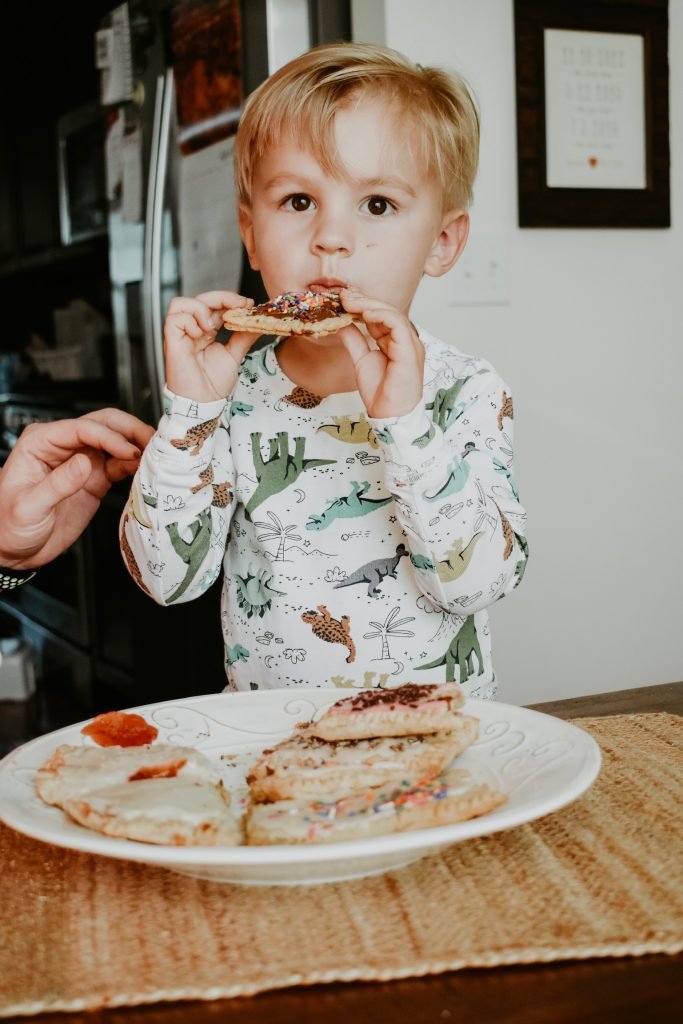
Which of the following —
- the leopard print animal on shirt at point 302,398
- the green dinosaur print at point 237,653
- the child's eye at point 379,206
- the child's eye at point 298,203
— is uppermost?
the child's eye at point 298,203

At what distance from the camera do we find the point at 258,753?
33.6 inches

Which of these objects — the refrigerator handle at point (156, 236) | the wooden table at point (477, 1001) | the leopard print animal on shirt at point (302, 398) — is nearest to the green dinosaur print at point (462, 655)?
the leopard print animal on shirt at point (302, 398)

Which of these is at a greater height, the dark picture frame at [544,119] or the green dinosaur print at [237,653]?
the dark picture frame at [544,119]

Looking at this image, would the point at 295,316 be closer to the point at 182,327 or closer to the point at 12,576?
the point at 182,327

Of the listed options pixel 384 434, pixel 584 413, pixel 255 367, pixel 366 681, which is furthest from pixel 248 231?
pixel 584 413

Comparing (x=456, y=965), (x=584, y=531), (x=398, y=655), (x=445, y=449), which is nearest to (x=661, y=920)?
(x=456, y=965)

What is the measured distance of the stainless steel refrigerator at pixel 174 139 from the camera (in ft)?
6.99

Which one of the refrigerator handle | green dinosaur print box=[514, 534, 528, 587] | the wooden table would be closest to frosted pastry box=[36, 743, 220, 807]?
the wooden table

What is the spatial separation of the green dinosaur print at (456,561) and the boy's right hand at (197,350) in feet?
1.01

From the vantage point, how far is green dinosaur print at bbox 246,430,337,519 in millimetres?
1320

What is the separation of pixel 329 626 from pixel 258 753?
1.42 feet

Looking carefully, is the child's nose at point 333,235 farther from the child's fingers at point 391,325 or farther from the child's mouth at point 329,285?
the child's fingers at point 391,325

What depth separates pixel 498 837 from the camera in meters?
0.73

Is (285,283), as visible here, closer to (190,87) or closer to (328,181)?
(328,181)
